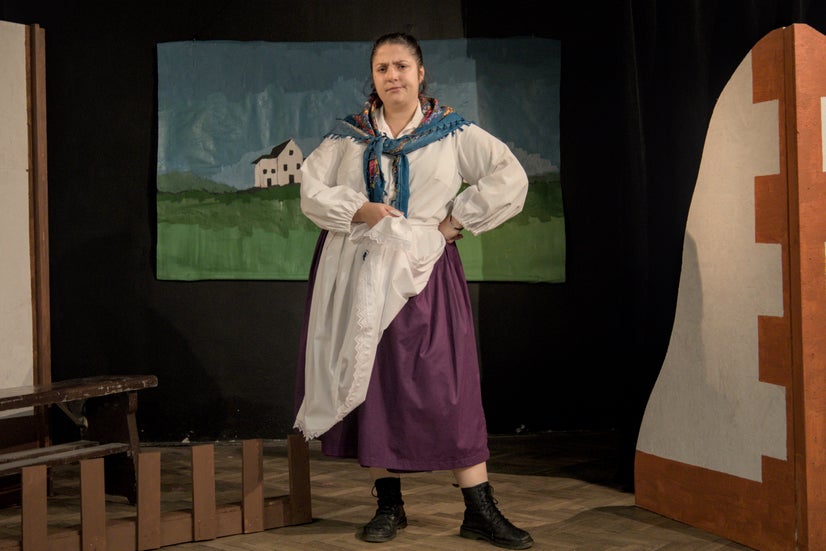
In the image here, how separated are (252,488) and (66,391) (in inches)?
28.3

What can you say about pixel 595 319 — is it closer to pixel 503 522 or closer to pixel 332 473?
pixel 332 473

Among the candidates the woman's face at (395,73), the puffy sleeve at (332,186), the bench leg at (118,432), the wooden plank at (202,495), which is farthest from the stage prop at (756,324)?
the bench leg at (118,432)

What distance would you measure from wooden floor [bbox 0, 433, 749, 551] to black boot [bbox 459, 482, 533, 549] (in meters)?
0.04

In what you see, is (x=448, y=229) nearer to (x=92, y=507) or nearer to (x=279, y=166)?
(x=92, y=507)

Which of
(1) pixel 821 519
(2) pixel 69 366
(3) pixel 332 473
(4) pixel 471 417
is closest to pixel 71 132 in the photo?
(2) pixel 69 366

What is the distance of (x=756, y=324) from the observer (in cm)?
256

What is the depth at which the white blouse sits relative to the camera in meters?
2.58

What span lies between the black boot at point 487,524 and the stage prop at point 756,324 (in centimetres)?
58

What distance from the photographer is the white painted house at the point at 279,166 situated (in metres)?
A: 4.46

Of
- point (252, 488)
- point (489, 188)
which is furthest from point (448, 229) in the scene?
point (252, 488)

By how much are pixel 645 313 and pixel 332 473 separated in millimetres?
1386

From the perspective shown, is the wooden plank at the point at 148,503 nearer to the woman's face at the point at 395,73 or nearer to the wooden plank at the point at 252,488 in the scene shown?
the wooden plank at the point at 252,488

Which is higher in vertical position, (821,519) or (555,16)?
(555,16)

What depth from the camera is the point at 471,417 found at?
2.66 meters
